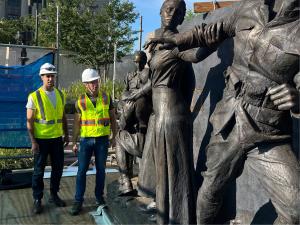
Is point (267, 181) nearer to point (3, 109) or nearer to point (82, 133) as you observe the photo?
point (82, 133)

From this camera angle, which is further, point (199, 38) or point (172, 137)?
point (172, 137)

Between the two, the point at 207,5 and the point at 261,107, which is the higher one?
the point at 207,5

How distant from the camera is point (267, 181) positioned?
264 centimetres

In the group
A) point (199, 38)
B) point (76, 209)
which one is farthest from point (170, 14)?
point (76, 209)

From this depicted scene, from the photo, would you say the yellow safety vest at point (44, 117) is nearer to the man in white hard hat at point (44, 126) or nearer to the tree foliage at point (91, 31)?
the man in white hard hat at point (44, 126)

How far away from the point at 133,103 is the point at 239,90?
2.08 meters

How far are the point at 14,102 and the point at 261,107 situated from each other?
503 centimetres

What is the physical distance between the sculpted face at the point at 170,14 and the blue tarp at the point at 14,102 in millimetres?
3768

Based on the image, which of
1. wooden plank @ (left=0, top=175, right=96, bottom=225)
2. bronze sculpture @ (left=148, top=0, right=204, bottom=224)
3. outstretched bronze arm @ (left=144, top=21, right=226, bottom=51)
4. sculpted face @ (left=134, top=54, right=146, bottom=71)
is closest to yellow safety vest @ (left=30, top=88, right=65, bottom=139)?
wooden plank @ (left=0, top=175, right=96, bottom=225)

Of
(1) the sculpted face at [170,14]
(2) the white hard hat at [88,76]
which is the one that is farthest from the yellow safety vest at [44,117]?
(1) the sculpted face at [170,14]

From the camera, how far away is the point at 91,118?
4812 millimetres

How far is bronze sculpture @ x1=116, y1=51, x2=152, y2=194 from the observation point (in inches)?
185

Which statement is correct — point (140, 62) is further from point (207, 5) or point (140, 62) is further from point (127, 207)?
point (127, 207)

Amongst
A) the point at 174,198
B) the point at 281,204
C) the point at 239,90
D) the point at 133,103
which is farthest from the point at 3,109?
the point at 281,204
